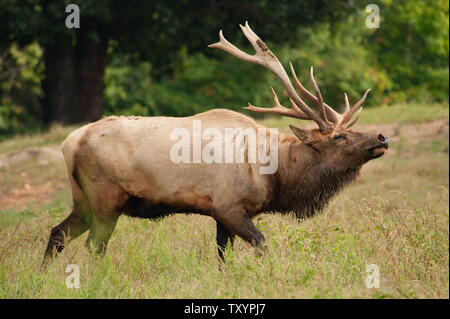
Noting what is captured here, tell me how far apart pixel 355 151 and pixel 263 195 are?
35.1 inches

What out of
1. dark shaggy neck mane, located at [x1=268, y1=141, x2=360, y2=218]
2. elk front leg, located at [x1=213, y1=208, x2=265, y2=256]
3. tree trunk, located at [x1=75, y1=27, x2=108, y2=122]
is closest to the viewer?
elk front leg, located at [x1=213, y1=208, x2=265, y2=256]

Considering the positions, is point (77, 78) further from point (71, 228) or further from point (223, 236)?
point (223, 236)

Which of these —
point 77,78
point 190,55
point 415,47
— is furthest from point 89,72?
point 415,47

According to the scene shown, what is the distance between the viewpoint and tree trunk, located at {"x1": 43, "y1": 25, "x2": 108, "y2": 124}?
1625cm

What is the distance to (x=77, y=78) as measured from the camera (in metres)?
16.5

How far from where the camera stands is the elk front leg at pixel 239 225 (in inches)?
225

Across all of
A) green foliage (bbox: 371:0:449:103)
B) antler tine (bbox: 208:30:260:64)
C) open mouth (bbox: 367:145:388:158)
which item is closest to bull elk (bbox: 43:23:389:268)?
open mouth (bbox: 367:145:388:158)

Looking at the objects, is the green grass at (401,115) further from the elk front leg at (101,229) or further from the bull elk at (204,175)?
the elk front leg at (101,229)

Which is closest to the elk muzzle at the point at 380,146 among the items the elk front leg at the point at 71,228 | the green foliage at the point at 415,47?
the elk front leg at the point at 71,228

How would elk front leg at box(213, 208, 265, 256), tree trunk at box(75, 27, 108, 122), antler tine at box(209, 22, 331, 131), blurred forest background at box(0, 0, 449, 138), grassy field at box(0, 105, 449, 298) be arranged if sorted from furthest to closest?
tree trunk at box(75, 27, 108, 122), blurred forest background at box(0, 0, 449, 138), antler tine at box(209, 22, 331, 131), elk front leg at box(213, 208, 265, 256), grassy field at box(0, 105, 449, 298)

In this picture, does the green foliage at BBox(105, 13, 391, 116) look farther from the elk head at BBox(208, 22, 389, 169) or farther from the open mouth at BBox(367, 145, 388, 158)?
the open mouth at BBox(367, 145, 388, 158)

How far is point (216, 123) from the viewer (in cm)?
611

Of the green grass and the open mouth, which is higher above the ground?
the open mouth

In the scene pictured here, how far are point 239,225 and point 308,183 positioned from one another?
81 centimetres
